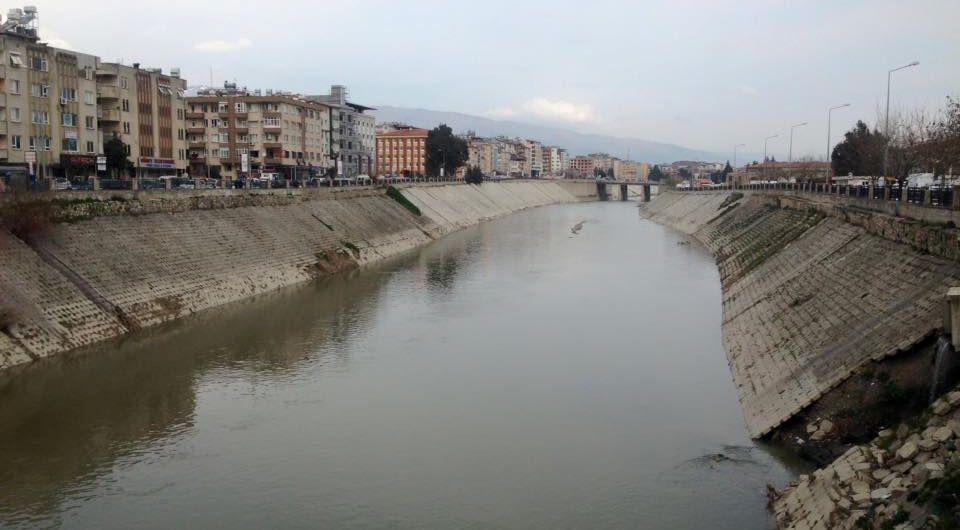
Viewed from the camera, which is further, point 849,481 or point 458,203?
point 458,203

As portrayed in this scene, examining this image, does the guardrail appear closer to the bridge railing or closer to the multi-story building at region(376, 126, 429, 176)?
the bridge railing

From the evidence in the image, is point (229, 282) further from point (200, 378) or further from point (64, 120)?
point (64, 120)

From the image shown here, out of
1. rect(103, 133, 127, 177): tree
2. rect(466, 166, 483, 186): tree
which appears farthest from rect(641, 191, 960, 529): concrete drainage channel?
rect(466, 166, 483, 186): tree

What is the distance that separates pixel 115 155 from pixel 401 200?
28515 millimetres

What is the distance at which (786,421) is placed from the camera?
1902 centimetres

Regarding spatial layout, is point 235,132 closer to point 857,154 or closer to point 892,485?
point 857,154

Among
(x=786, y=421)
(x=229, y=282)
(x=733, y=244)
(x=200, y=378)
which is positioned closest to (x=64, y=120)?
(x=229, y=282)

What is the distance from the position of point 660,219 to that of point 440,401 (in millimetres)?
88079

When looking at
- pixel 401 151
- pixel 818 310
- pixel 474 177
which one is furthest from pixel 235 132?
pixel 818 310

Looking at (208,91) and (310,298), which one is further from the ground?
(208,91)

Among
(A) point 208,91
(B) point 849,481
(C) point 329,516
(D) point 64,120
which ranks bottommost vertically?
(C) point 329,516

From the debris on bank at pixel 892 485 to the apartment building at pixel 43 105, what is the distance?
43.5 meters

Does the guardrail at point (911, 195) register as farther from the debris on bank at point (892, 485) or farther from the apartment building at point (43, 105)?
the apartment building at point (43, 105)

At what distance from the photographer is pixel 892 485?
13.0 meters
